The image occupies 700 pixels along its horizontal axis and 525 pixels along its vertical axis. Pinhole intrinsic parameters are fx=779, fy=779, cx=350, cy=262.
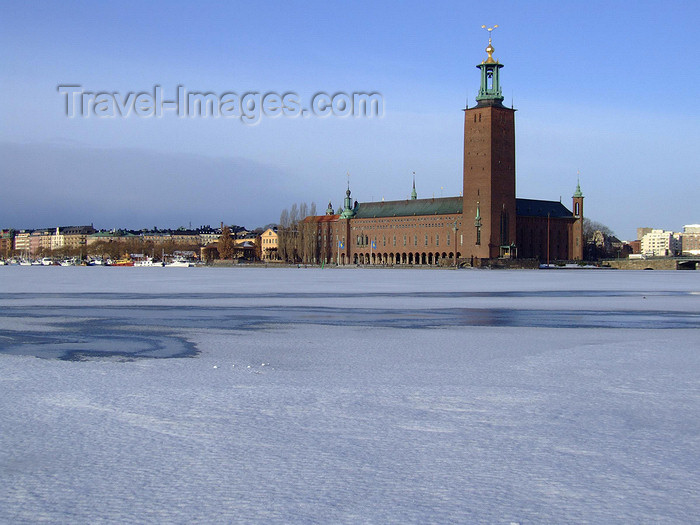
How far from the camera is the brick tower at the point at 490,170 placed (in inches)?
3637

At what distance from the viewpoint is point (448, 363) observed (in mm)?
9766

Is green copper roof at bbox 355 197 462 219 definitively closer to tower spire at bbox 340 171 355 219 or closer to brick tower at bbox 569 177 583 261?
tower spire at bbox 340 171 355 219

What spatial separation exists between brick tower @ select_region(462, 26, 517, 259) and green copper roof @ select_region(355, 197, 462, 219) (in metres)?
13.6

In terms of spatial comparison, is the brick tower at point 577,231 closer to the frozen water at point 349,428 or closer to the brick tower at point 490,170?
the brick tower at point 490,170

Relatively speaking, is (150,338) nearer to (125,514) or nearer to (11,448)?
(11,448)

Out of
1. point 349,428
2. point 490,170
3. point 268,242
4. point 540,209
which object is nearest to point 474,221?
point 490,170

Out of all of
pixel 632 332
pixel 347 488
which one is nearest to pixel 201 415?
pixel 347 488

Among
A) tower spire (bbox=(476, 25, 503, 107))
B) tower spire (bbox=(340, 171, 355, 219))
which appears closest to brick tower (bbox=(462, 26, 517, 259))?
tower spire (bbox=(476, 25, 503, 107))

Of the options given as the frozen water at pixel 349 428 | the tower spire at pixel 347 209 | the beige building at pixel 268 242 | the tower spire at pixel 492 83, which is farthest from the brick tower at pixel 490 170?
the frozen water at pixel 349 428

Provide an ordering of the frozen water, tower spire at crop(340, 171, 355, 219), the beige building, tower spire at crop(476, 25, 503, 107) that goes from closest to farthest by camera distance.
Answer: the frozen water
tower spire at crop(476, 25, 503, 107)
tower spire at crop(340, 171, 355, 219)
the beige building

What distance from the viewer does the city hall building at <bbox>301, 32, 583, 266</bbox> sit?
92875 millimetres

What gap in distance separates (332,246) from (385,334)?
367 feet

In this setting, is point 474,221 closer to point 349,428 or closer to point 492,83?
point 492,83

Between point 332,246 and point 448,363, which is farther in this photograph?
point 332,246
